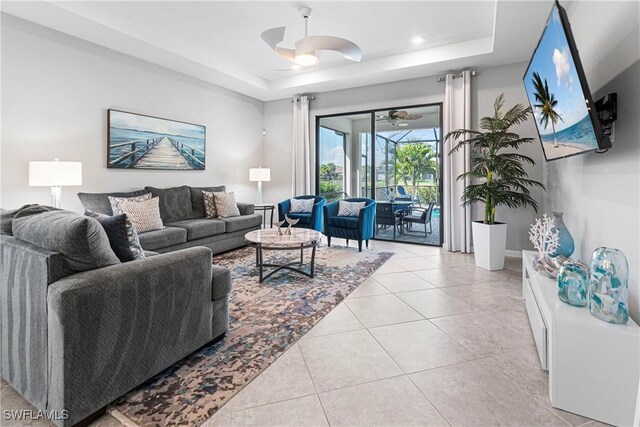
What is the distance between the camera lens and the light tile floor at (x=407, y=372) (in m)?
1.46

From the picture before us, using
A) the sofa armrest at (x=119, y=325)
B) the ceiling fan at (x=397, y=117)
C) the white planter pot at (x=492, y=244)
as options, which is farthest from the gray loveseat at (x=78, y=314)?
the ceiling fan at (x=397, y=117)

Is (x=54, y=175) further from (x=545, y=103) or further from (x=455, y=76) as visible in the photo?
(x=455, y=76)

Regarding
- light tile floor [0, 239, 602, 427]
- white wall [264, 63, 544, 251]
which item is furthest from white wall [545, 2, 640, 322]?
white wall [264, 63, 544, 251]

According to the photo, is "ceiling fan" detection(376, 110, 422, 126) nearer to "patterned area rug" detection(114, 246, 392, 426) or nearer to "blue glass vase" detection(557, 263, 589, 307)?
"patterned area rug" detection(114, 246, 392, 426)

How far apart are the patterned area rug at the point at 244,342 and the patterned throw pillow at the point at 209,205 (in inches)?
45.1

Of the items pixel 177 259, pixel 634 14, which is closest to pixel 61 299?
pixel 177 259

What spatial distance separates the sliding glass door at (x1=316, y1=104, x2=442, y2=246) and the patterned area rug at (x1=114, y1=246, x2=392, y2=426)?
204 cm

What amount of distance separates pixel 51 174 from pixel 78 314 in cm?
254

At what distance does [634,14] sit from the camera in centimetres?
166

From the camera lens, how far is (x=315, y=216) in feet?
16.7

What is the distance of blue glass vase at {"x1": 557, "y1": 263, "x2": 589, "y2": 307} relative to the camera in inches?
64.1

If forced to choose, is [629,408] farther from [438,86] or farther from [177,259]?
[438,86]

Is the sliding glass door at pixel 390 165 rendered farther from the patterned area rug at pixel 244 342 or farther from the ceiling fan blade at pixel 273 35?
the ceiling fan blade at pixel 273 35

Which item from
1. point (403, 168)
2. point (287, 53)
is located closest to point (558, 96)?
point (287, 53)
